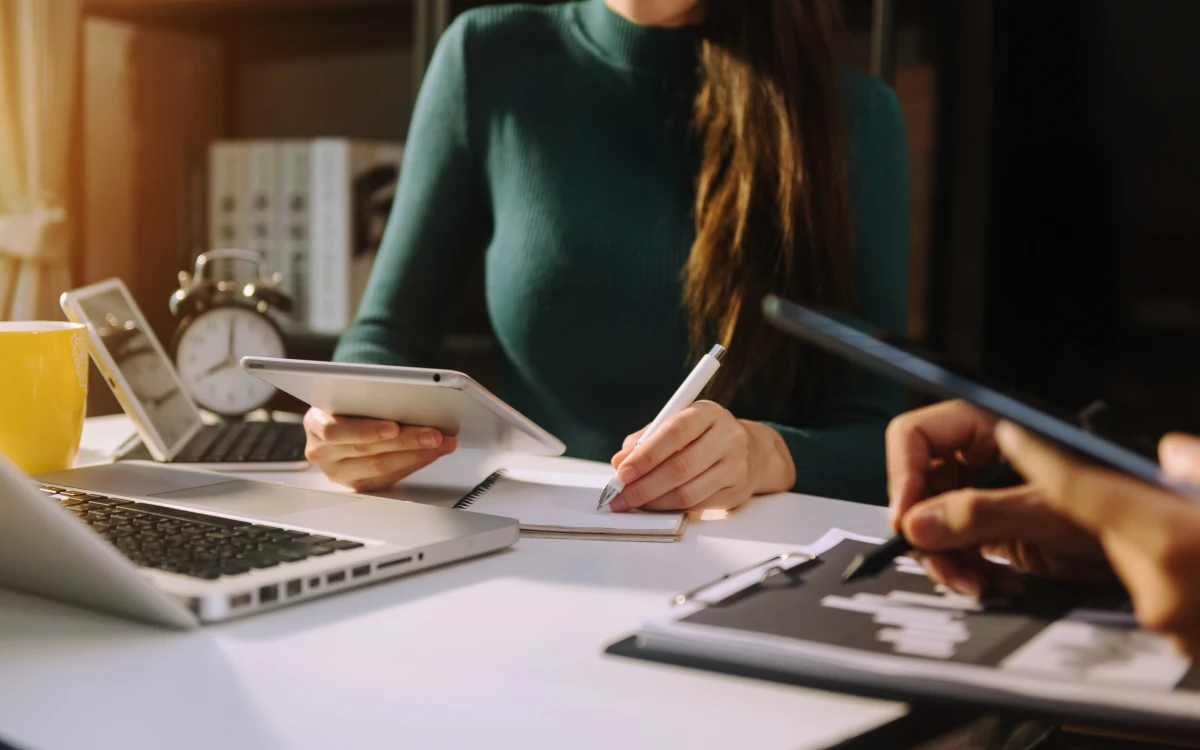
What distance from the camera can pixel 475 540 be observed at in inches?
25.2

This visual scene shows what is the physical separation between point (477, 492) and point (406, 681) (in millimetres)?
376

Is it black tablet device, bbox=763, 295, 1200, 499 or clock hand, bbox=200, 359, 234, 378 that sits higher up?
black tablet device, bbox=763, 295, 1200, 499

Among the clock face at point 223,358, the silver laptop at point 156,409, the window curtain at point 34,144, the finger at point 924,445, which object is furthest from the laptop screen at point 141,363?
the window curtain at point 34,144

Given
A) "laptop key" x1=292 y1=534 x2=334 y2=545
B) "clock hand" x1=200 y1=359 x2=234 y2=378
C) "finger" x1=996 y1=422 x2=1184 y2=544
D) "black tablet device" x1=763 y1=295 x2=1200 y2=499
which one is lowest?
"clock hand" x1=200 y1=359 x2=234 y2=378

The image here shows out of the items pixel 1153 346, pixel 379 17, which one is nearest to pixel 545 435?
pixel 1153 346

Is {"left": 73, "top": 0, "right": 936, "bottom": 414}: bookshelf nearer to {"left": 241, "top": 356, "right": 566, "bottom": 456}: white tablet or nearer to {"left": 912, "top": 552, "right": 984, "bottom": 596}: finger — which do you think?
{"left": 241, "top": 356, "right": 566, "bottom": 456}: white tablet

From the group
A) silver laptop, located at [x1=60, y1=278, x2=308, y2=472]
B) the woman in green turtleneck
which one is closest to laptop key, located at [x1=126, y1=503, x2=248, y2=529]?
silver laptop, located at [x1=60, y1=278, x2=308, y2=472]

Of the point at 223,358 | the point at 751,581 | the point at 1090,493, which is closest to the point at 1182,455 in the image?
the point at 1090,493

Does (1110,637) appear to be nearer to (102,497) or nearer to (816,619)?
(816,619)

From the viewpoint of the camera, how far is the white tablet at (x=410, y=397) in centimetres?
71

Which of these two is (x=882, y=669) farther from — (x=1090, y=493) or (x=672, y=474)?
(x=672, y=474)

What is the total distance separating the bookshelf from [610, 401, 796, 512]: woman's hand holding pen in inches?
41.8

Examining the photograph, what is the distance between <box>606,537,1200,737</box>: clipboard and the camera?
0.38 meters

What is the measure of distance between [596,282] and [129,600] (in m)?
0.79
